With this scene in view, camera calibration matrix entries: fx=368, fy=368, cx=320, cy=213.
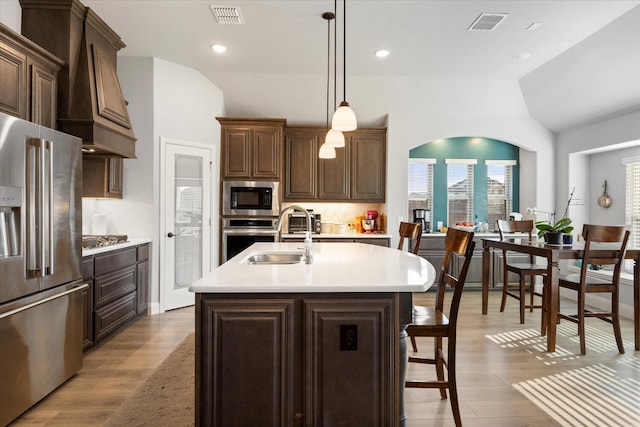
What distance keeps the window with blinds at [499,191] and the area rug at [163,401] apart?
5263 millimetres

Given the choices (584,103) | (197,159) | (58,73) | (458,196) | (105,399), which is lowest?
(105,399)

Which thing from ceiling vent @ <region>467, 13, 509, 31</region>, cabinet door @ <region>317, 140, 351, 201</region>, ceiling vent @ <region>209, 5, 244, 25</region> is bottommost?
cabinet door @ <region>317, 140, 351, 201</region>

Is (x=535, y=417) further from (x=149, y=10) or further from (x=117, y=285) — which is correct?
(x=149, y=10)

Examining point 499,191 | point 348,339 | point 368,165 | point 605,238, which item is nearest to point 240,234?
point 368,165

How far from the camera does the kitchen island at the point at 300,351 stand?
1.57 meters

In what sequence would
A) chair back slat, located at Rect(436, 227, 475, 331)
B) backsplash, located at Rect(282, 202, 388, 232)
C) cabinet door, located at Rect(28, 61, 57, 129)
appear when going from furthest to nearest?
backsplash, located at Rect(282, 202, 388, 232) → cabinet door, located at Rect(28, 61, 57, 129) → chair back slat, located at Rect(436, 227, 475, 331)

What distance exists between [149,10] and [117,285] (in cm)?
259

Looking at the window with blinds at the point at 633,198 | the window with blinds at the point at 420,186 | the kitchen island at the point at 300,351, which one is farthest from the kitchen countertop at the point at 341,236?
the kitchen island at the point at 300,351

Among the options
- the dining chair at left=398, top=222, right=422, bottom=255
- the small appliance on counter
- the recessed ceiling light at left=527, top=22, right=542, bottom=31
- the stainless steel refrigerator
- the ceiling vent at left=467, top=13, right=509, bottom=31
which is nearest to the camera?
the stainless steel refrigerator

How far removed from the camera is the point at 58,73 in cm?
293

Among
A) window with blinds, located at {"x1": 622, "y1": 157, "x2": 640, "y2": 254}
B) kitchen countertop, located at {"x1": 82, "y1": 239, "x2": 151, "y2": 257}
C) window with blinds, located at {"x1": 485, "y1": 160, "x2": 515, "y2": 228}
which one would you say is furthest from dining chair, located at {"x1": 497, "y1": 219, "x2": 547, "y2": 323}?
kitchen countertop, located at {"x1": 82, "y1": 239, "x2": 151, "y2": 257}

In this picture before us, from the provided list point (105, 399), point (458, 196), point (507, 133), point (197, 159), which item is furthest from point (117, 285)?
point (507, 133)

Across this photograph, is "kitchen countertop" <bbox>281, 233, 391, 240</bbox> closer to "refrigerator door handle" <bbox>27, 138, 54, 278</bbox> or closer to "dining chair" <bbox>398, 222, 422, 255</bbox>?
"dining chair" <bbox>398, 222, 422, 255</bbox>

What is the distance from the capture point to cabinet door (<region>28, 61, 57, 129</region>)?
8.58 feet
